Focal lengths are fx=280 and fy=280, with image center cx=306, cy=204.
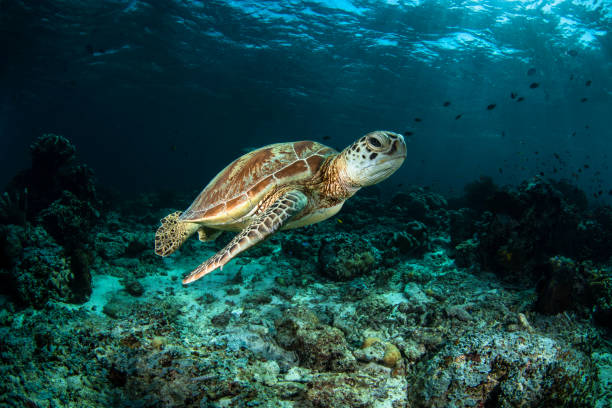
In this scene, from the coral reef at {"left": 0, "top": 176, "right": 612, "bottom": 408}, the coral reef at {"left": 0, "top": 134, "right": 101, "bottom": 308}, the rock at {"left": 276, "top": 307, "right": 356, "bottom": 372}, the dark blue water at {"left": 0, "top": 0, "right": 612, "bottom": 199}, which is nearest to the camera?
the coral reef at {"left": 0, "top": 176, "right": 612, "bottom": 408}

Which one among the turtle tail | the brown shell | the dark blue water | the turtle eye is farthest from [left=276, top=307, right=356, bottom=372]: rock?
the dark blue water

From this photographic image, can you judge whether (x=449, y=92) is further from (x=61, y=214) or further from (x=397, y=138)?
(x=61, y=214)

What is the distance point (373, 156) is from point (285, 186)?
1341 millimetres

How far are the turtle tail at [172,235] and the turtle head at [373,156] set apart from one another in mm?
2795

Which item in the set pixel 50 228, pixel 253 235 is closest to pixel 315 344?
pixel 253 235

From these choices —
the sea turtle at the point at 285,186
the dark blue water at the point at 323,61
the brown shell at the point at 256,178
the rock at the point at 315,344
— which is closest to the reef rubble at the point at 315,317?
the rock at the point at 315,344

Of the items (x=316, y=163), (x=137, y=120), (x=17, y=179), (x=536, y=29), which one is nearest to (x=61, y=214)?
(x=17, y=179)

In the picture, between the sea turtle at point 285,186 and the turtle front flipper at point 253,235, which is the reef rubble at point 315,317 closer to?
the turtle front flipper at point 253,235

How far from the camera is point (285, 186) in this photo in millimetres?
4137

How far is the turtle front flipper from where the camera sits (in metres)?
3.02

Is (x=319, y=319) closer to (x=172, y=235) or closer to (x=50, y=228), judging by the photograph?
(x=172, y=235)

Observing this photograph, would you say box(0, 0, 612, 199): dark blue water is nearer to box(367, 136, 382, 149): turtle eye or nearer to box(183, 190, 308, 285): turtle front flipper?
box(367, 136, 382, 149): turtle eye

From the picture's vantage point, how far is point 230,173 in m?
4.66

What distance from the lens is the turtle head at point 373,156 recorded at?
3.46 m
